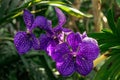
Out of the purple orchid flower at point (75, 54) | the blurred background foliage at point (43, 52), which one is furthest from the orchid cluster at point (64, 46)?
the blurred background foliage at point (43, 52)

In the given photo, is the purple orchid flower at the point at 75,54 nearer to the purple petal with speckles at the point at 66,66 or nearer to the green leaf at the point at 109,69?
the purple petal with speckles at the point at 66,66

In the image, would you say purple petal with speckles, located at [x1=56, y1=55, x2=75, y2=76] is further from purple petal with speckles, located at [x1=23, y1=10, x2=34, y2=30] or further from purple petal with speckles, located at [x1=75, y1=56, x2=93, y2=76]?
purple petal with speckles, located at [x1=23, y1=10, x2=34, y2=30]

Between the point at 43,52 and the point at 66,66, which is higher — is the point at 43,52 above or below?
below

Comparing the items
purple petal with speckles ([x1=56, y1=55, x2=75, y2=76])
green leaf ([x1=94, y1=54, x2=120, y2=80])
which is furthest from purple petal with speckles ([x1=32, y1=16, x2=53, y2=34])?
green leaf ([x1=94, y1=54, x2=120, y2=80])

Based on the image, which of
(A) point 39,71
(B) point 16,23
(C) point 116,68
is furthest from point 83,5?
(C) point 116,68

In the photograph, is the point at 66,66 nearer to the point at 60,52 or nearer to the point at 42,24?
the point at 60,52

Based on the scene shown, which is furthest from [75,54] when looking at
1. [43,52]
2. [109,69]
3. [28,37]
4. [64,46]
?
[43,52]

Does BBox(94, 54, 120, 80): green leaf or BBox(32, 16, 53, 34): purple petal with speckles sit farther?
BBox(94, 54, 120, 80): green leaf
